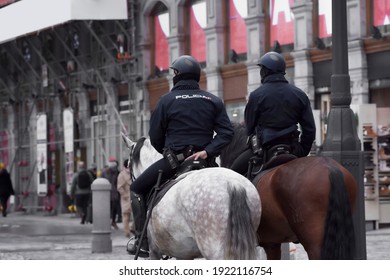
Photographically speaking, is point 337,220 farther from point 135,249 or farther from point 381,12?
point 381,12

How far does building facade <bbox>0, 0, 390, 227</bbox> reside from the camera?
28078 millimetres

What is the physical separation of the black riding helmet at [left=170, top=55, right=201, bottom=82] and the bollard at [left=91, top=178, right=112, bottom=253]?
11242 mm

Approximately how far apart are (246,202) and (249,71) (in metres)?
23.6

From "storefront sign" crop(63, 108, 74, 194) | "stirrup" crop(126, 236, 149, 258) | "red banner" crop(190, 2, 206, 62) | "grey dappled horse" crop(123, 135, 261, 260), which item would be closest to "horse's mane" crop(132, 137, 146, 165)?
"stirrup" crop(126, 236, 149, 258)

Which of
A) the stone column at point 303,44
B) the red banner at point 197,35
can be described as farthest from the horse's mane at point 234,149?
the red banner at point 197,35

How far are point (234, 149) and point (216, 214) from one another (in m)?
2.47

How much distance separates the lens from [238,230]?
30.2 feet

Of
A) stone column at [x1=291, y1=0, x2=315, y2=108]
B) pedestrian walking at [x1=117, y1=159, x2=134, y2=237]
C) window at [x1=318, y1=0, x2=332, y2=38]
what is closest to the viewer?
pedestrian walking at [x1=117, y1=159, x2=134, y2=237]

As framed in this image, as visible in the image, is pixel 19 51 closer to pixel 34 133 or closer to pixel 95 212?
pixel 34 133

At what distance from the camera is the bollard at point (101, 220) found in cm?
2183

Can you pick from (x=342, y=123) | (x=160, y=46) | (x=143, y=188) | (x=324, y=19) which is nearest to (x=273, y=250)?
(x=143, y=188)

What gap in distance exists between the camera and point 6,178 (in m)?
42.4

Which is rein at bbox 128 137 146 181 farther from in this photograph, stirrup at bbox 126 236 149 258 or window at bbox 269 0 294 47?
window at bbox 269 0 294 47

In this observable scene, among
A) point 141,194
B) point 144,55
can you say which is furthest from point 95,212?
point 144,55
